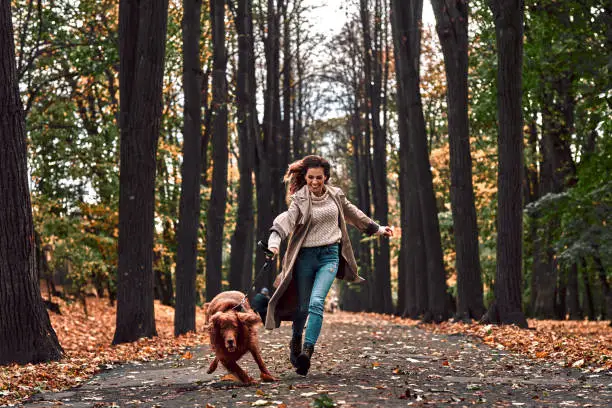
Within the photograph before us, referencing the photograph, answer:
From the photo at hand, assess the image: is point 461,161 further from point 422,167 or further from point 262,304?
point 262,304

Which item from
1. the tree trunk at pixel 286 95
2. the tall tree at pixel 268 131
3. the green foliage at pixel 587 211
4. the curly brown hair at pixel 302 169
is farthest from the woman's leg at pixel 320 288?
the tree trunk at pixel 286 95

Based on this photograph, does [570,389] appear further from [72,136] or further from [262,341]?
[72,136]

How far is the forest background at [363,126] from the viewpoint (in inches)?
765

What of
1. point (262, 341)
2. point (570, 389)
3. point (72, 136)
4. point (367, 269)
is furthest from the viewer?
point (367, 269)

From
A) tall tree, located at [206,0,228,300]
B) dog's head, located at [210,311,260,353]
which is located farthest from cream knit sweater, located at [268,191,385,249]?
tall tree, located at [206,0,228,300]

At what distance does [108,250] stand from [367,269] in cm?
1823

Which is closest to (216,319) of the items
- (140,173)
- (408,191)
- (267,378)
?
(267,378)

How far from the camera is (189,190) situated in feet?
62.2

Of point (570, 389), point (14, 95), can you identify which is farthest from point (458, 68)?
point (570, 389)

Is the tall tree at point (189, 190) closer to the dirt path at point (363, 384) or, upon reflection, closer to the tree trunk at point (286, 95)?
the dirt path at point (363, 384)

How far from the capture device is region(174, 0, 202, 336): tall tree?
18906mm

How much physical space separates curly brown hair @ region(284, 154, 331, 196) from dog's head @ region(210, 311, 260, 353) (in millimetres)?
1621

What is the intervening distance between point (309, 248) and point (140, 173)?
7342mm

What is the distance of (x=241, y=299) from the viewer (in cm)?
936
